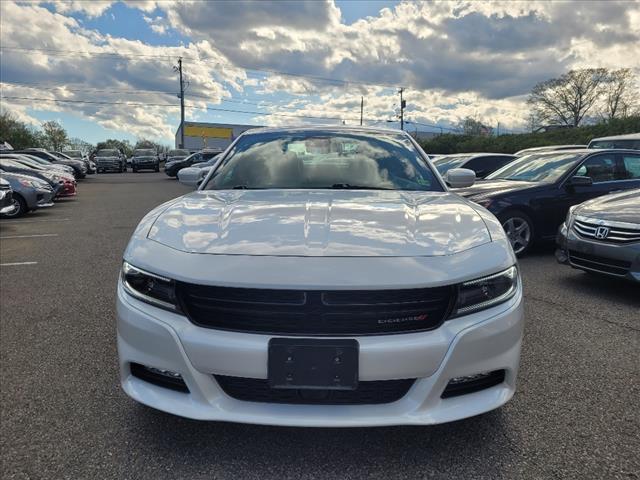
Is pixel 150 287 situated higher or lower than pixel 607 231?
higher

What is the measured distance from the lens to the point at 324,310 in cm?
188

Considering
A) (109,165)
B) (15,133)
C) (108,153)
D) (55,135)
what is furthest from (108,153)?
(55,135)

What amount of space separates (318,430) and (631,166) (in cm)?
723

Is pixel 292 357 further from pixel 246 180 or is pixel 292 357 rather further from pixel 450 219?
pixel 246 180

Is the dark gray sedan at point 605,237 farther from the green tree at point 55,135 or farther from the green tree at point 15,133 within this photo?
the green tree at point 55,135

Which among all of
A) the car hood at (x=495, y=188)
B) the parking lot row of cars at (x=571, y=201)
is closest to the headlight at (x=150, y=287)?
the parking lot row of cars at (x=571, y=201)

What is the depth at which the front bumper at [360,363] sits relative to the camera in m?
1.85

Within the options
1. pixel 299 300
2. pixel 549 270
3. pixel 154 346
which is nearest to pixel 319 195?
pixel 299 300

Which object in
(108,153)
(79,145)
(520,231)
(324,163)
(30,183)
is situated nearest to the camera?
(324,163)

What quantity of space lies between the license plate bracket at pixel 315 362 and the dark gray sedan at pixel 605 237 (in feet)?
12.1

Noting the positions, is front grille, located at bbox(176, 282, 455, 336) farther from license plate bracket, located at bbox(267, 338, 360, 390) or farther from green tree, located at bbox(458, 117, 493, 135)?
green tree, located at bbox(458, 117, 493, 135)

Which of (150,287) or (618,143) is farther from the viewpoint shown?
(618,143)

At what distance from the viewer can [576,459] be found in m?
2.15

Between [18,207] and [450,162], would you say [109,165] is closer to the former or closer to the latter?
[18,207]
